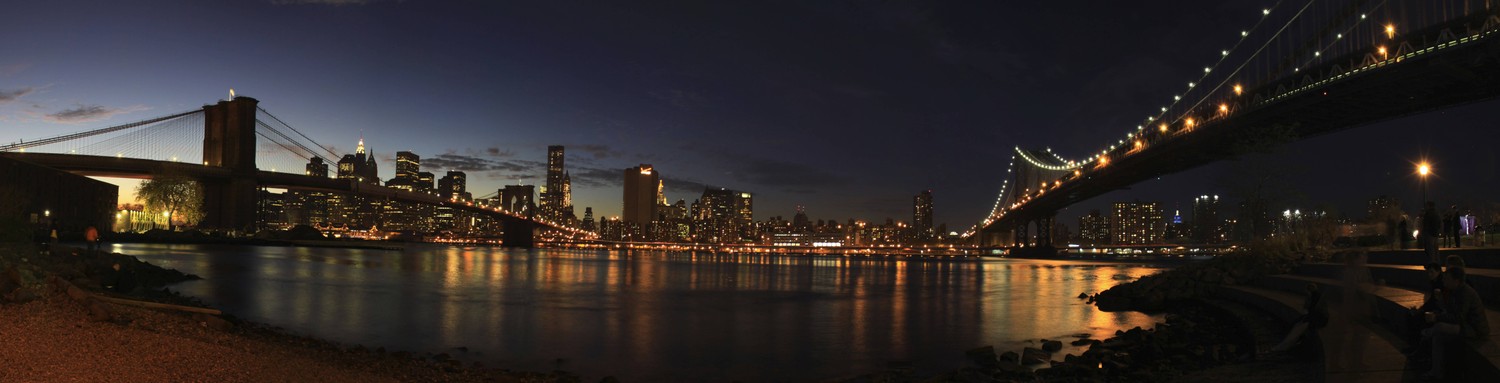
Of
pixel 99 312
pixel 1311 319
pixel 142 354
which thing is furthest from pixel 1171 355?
pixel 99 312

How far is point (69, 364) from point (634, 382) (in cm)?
651

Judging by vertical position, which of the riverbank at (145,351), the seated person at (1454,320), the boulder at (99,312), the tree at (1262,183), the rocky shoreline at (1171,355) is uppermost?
the tree at (1262,183)

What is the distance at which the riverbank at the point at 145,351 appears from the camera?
21.2 feet

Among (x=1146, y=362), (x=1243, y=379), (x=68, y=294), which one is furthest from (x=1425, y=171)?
(x=68, y=294)

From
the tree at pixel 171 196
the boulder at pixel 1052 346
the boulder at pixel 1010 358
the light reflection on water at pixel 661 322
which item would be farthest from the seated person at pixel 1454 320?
the tree at pixel 171 196

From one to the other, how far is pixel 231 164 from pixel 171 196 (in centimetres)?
971

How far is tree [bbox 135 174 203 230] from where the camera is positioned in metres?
62.8

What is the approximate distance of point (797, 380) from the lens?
38.6 ft

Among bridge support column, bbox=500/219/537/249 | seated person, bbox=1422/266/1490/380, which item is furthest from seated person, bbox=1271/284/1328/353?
bridge support column, bbox=500/219/537/249

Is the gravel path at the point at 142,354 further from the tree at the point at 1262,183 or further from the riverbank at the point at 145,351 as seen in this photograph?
the tree at the point at 1262,183

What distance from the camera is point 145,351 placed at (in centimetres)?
723

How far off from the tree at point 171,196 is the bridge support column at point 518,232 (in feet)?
178

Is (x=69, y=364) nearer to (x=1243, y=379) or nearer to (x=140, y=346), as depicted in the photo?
(x=140, y=346)

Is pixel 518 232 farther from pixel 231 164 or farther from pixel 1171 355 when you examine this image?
pixel 1171 355
